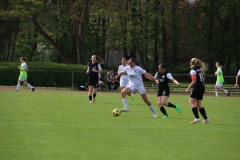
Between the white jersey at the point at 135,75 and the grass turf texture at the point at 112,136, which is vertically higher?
the white jersey at the point at 135,75

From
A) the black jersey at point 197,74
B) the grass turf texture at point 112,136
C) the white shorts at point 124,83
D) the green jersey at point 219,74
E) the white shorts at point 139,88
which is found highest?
the green jersey at point 219,74

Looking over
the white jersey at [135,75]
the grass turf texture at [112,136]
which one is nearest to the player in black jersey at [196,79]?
the grass turf texture at [112,136]

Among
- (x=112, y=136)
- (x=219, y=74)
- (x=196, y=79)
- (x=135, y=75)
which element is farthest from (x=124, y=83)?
(x=112, y=136)

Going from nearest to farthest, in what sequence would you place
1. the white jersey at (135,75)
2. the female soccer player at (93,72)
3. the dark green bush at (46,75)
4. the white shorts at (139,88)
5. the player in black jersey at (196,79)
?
the player in black jersey at (196,79) < the white shorts at (139,88) < the white jersey at (135,75) < the female soccer player at (93,72) < the dark green bush at (46,75)

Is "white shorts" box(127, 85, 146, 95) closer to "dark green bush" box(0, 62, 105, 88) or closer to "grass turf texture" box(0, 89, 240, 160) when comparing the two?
"grass turf texture" box(0, 89, 240, 160)

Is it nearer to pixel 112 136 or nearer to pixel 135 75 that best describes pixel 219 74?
pixel 135 75

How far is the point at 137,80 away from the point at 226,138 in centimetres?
567

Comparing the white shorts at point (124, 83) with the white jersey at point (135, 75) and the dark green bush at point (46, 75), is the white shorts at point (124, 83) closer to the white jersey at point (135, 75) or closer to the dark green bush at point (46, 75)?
the white jersey at point (135, 75)

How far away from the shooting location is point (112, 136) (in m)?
12.7

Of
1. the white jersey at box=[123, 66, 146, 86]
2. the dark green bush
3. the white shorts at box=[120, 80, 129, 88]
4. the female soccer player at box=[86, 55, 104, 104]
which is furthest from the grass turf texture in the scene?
the dark green bush

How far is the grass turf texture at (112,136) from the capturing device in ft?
33.6

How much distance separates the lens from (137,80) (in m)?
18.2

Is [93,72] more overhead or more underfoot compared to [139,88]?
more overhead

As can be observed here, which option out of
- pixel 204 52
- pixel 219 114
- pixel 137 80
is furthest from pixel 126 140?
pixel 204 52
